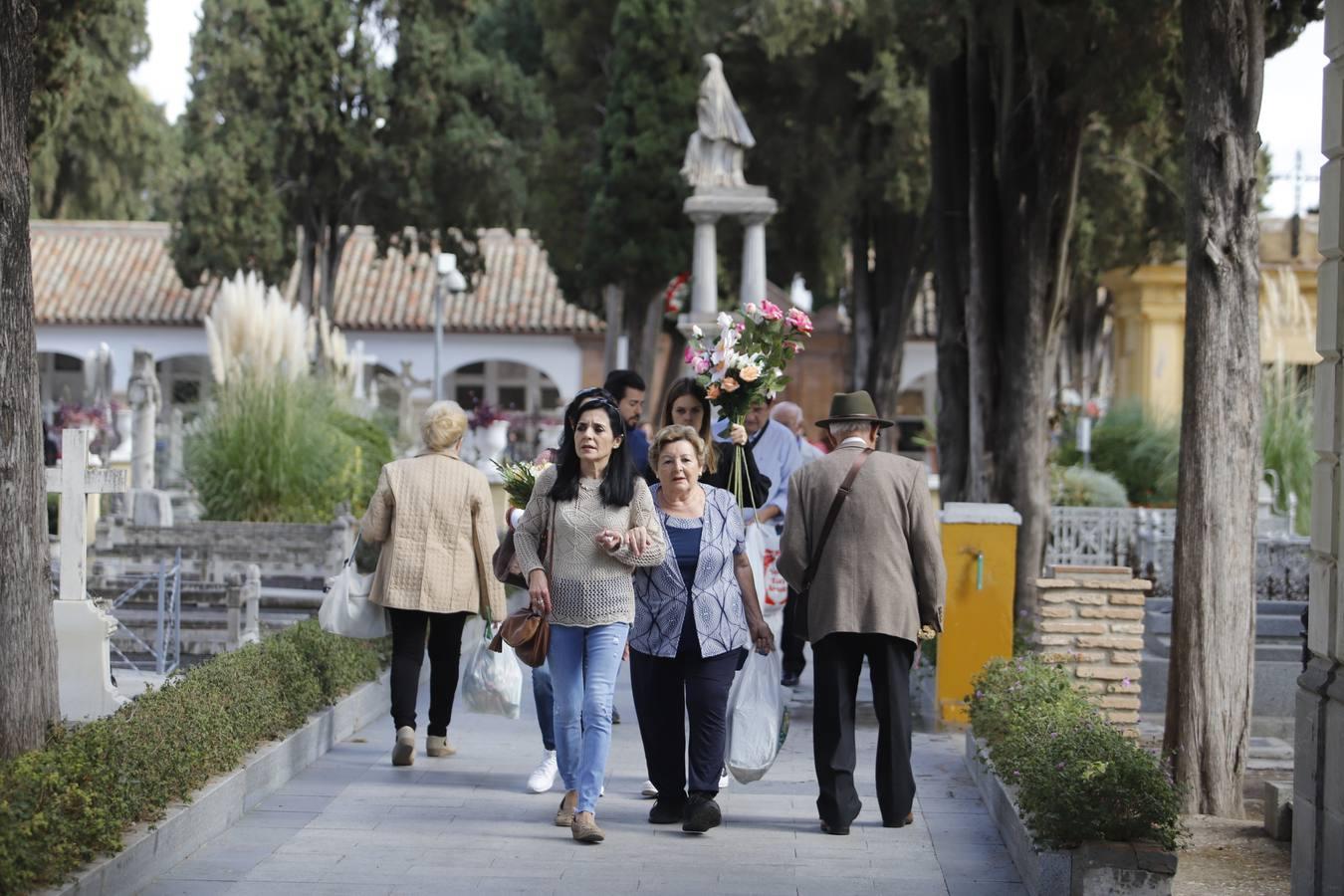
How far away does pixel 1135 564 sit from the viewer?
16.9 metres

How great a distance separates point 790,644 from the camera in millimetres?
10750

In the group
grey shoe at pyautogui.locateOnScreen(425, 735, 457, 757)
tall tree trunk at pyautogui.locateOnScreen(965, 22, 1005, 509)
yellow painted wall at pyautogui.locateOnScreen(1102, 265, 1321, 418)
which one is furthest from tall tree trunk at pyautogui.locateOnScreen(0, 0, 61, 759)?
yellow painted wall at pyautogui.locateOnScreen(1102, 265, 1321, 418)

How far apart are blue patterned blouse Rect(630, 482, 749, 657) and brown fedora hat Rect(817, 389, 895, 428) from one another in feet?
2.67

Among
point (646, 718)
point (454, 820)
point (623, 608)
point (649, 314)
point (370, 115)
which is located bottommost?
point (454, 820)

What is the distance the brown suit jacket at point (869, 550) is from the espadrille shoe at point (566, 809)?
122 cm

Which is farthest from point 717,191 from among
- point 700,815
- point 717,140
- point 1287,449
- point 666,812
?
point 700,815

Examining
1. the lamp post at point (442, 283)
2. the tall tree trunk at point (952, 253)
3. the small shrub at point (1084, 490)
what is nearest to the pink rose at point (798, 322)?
the tall tree trunk at point (952, 253)

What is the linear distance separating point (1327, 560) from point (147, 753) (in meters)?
4.25

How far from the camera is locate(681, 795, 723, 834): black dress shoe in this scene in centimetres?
750

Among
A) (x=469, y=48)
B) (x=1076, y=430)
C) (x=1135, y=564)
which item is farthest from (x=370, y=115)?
(x=1135, y=564)

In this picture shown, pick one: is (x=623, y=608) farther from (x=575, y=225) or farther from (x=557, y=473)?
(x=575, y=225)

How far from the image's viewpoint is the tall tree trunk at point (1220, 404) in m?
8.41

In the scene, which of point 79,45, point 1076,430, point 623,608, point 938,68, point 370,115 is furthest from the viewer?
point 370,115

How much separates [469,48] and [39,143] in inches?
819
